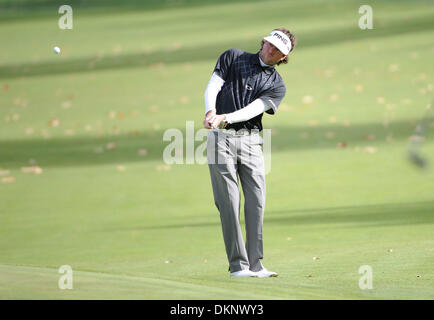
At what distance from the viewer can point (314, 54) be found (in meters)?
27.3

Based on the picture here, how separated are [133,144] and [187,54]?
9535 mm

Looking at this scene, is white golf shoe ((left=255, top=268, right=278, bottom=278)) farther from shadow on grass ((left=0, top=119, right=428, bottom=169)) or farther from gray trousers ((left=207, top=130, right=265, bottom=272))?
shadow on grass ((left=0, top=119, right=428, bottom=169))

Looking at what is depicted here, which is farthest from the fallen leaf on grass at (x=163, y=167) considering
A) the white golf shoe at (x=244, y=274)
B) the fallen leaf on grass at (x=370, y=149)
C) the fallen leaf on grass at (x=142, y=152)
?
the white golf shoe at (x=244, y=274)

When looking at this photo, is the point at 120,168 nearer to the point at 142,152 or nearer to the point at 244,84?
the point at 142,152

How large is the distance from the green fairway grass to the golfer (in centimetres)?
31

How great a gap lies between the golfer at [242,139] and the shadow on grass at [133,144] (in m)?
9.97

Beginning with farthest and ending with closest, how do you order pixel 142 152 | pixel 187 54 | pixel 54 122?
pixel 187 54, pixel 54 122, pixel 142 152

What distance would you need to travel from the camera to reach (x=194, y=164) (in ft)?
56.0

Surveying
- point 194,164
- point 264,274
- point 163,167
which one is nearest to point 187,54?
point 194,164

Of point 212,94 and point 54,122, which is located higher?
point 212,94

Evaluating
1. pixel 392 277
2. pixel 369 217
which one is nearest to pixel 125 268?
pixel 392 277

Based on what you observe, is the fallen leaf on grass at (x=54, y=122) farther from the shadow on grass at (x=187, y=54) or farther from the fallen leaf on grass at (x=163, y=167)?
the fallen leaf on grass at (x=163, y=167)

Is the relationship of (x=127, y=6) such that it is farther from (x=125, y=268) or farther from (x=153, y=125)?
(x=125, y=268)

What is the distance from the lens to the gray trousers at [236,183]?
7.60m
